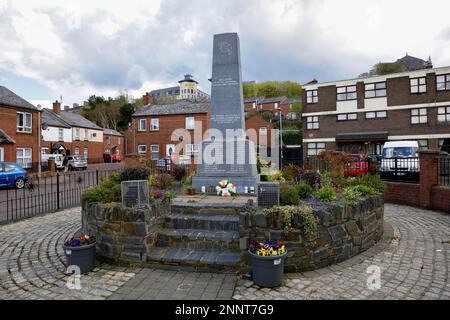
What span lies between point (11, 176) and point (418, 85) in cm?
3625

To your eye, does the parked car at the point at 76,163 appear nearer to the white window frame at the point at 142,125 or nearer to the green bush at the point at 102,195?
the white window frame at the point at 142,125

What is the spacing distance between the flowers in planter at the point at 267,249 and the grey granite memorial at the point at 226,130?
443cm

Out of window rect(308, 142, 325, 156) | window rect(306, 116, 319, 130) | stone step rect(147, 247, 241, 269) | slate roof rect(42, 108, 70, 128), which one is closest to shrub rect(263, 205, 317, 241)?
stone step rect(147, 247, 241, 269)

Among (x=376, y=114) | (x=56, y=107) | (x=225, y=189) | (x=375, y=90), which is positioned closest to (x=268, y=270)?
(x=225, y=189)

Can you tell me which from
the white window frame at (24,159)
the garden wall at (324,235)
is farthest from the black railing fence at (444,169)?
the white window frame at (24,159)

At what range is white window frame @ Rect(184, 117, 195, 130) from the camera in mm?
36500

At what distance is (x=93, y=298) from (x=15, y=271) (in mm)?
2151

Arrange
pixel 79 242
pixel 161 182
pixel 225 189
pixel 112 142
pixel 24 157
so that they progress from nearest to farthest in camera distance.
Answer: pixel 79 242 < pixel 225 189 < pixel 161 182 < pixel 24 157 < pixel 112 142

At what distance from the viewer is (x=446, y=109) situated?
27.5m

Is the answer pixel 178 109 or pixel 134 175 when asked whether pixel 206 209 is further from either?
pixel 178 109

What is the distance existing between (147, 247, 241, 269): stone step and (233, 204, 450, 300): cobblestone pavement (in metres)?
0.50

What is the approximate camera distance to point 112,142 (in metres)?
56.4
